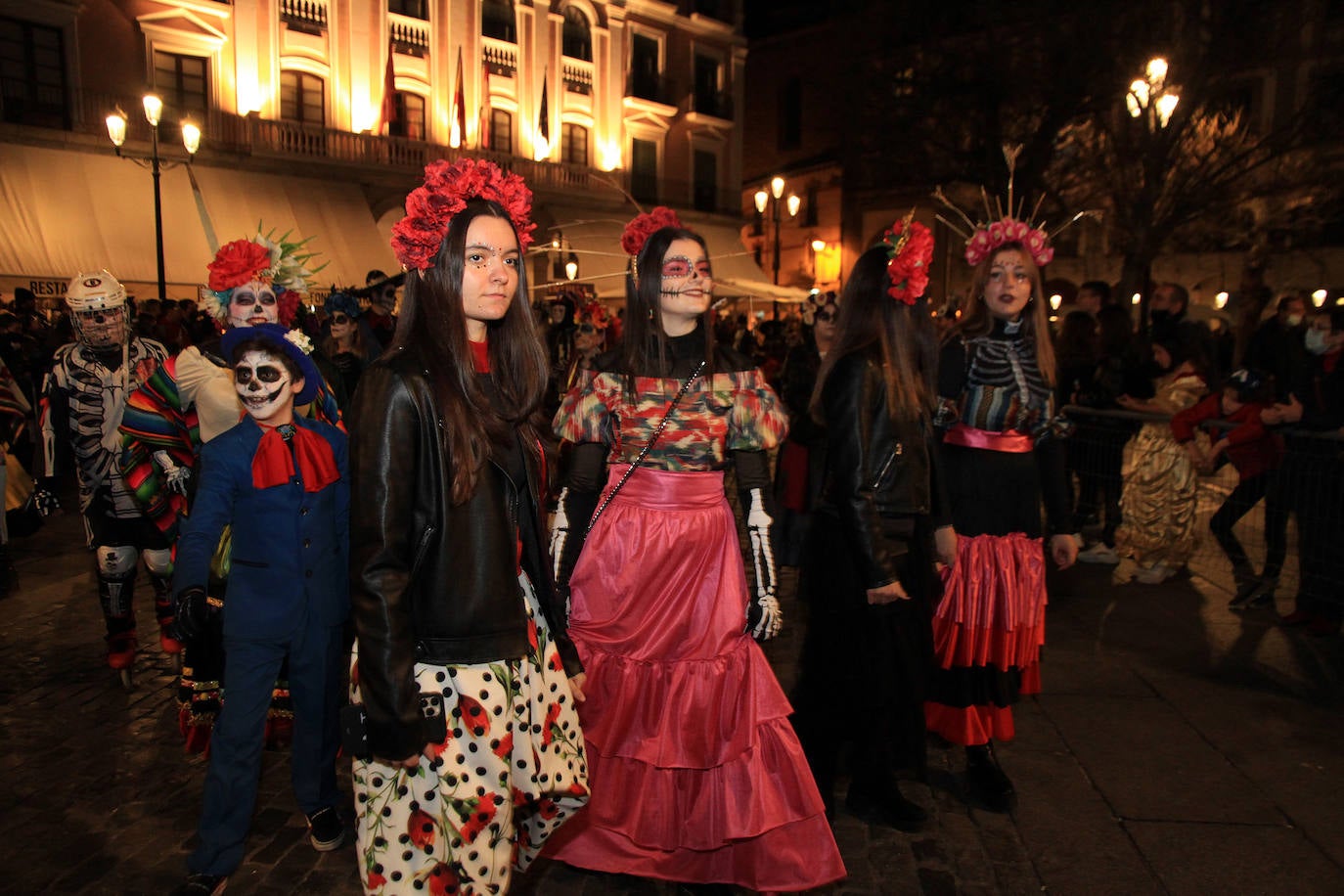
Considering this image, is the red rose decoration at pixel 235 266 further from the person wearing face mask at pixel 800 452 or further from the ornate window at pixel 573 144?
the ornate window at pixel 573 144

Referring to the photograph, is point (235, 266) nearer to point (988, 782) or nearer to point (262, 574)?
point (262, 574)

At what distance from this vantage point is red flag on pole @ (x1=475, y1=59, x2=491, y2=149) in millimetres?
28828

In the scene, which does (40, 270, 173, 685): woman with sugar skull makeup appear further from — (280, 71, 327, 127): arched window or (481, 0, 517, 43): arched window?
(481, 0, 517, 43): arched window

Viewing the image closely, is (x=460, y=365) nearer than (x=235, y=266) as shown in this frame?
Yes

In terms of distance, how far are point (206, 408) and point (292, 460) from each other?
143cm

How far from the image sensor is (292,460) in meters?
3.42

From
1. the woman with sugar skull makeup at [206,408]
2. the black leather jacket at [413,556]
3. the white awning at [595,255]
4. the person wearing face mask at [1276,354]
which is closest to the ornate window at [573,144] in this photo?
the white awning at [595,255]

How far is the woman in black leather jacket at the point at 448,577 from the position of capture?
2240 mm

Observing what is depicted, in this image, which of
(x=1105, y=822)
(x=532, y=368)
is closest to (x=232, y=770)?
(x=532, y=368)

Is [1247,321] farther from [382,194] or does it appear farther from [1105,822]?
[382,194]

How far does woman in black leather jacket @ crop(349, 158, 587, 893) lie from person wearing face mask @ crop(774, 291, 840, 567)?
7.79 ft

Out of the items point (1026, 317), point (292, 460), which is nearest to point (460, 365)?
point (292, 460)

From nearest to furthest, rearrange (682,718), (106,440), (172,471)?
(682,718), (172,471), (106,440)

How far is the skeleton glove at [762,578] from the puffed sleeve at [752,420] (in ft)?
0.61
